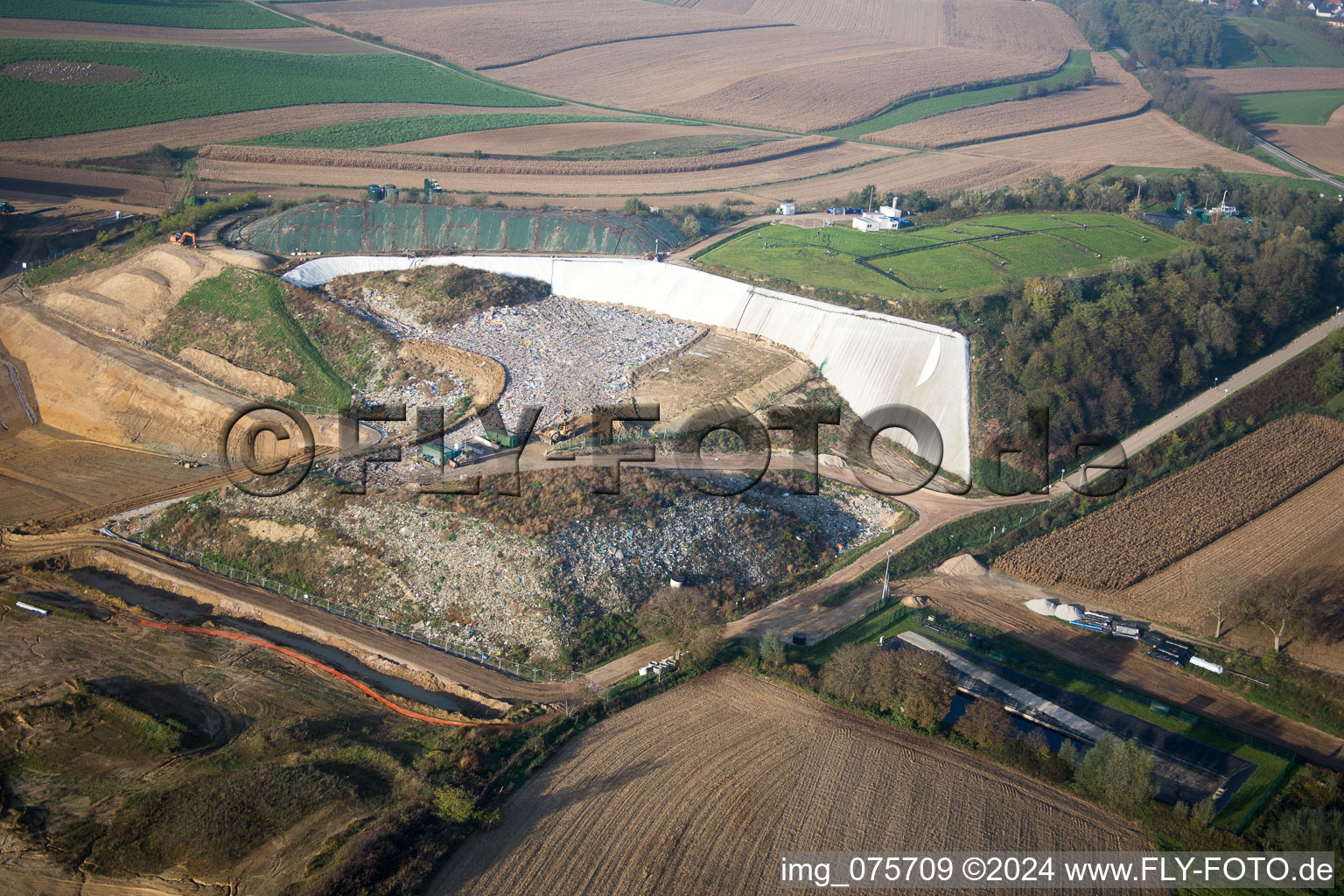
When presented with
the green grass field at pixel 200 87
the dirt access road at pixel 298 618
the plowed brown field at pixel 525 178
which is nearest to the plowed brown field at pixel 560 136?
the plowed brown field at pixel 525 178

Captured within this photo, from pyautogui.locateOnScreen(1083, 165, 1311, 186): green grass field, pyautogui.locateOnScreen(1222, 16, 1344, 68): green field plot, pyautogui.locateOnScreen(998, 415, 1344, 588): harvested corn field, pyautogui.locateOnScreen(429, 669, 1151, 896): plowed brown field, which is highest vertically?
pyautogui.locateOnScreen(1222, 16, 1344, 68): green field plot

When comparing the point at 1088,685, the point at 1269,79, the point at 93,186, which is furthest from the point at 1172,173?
the point at 93,186

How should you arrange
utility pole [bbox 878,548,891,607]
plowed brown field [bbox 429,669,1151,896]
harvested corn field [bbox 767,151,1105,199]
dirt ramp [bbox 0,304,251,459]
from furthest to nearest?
harvested corn field [bbox 767,151,1105,199] < dirt ramp [bbox 0,304,251,459] < utility pole [bbox 878,548,891,607] < plowed brown field [bbox 429,669,1151,896]

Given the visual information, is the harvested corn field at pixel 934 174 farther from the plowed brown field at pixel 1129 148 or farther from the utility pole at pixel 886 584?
the utility pole at pixel 886 584

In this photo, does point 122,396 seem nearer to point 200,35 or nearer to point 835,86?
point 200,35

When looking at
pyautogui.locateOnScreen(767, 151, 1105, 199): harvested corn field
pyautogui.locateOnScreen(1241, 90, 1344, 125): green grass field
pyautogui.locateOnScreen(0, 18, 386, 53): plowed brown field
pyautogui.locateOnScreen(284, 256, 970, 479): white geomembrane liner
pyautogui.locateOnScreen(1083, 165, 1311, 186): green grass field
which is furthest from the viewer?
pyautogui.locateOnScreen(1241, 90, 1344, 125): green grass field

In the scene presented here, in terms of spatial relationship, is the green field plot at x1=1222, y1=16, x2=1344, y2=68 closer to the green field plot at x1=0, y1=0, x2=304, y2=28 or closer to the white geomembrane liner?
the white geomembrane liner

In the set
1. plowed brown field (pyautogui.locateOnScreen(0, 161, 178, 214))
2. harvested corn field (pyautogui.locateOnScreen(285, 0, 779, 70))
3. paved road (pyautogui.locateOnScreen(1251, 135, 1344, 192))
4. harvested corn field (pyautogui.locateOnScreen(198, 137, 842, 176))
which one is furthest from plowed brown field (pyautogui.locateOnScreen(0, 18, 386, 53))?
paved road (pyautogui.locateOnScreen(1251, 135, 1344, 192))
